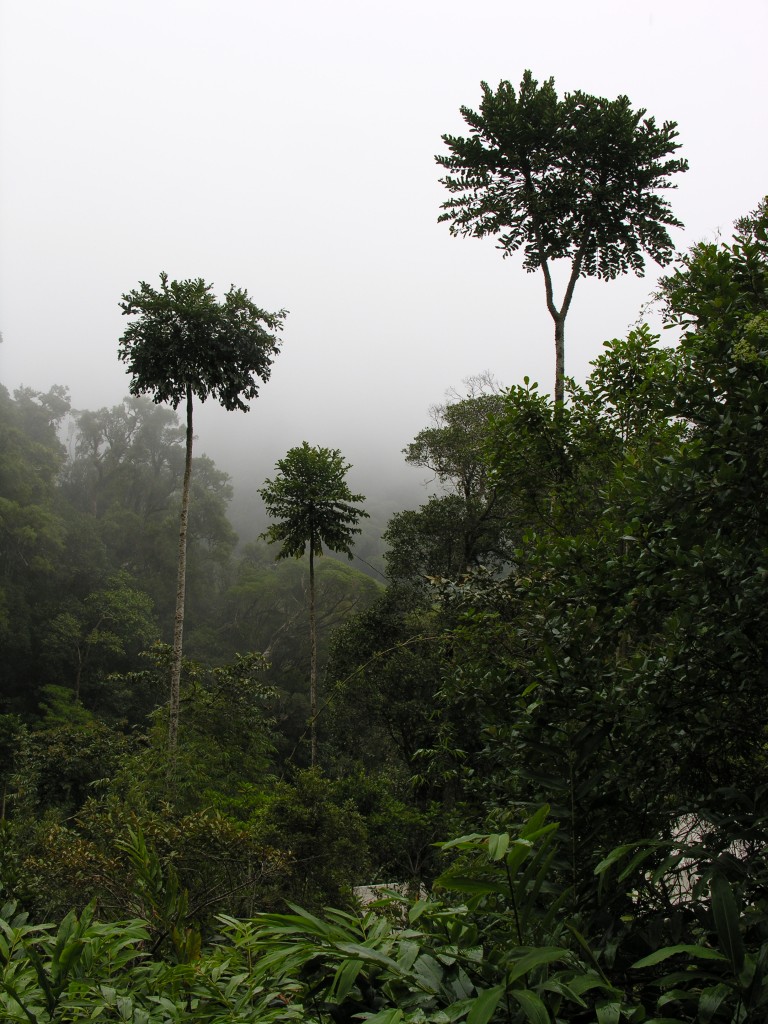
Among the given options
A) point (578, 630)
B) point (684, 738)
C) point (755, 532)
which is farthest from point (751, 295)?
point (684, 738)

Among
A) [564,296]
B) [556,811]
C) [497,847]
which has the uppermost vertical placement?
[564,296]

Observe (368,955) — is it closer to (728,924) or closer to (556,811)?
(728,924)

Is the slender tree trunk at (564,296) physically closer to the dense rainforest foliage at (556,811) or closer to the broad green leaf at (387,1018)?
the dense rainforest foliage at (556,811)

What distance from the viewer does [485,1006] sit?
3.07ft

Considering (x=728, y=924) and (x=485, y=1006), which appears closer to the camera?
(x=485, y=1006)

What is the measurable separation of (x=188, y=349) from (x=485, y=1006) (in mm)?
13749

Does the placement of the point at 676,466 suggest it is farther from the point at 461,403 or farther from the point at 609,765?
the point at 461,403

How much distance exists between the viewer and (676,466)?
2.26 metres

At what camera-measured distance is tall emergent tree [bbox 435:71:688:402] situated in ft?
28.6


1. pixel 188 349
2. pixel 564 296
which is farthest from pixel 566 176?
pixel 188 349

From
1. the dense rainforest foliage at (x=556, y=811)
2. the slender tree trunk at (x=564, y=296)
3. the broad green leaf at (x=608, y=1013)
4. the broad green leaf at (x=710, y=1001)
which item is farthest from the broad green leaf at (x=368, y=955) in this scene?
the slender tree trunk at (x=564, y=296)

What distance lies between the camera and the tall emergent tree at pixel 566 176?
8703mm

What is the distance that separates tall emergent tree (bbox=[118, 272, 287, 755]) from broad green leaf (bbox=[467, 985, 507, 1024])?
12654 millimetres

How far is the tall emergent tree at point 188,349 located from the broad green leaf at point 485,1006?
12.7 m
